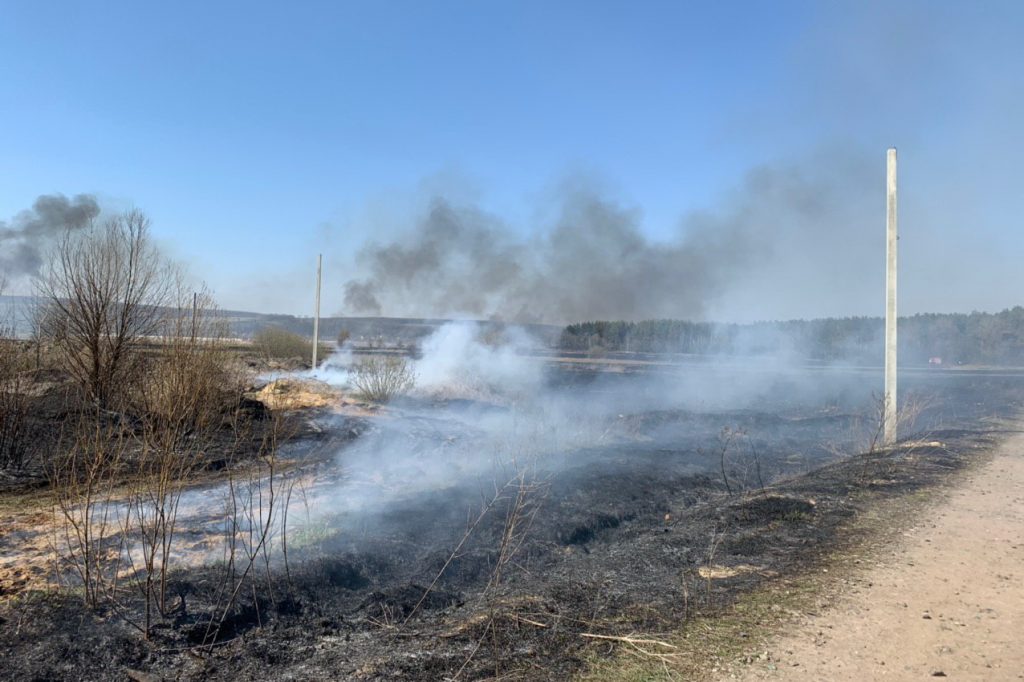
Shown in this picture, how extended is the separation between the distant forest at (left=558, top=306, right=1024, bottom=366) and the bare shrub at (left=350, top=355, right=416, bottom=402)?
90.3ft

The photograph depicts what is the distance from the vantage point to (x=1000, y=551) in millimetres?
5801

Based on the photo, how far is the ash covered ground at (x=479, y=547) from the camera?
156 inches

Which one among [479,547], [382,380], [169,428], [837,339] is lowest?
[479,547]

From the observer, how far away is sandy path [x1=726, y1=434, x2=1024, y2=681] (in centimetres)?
364

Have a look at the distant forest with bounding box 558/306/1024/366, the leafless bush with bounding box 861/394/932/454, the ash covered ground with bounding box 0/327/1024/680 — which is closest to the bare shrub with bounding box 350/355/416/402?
the ash covered ground with bounding box 0/327/1024/680

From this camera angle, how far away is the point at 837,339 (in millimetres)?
45719

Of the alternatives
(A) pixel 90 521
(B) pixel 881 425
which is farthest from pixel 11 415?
(B) pixel 881 425

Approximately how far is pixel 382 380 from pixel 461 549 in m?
10.8

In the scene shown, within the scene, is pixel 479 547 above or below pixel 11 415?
below

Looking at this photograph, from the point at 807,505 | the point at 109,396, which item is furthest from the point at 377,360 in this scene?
the point at 807,505

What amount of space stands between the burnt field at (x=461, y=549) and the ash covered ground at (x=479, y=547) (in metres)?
0.03

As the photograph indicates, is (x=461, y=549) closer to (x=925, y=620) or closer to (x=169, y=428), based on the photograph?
(x=169, y=428)

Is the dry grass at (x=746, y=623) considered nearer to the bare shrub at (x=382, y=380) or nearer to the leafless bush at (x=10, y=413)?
the leafless bush at (x=10, y=413)

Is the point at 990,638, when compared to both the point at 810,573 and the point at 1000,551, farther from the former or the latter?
the point at 1000,551
